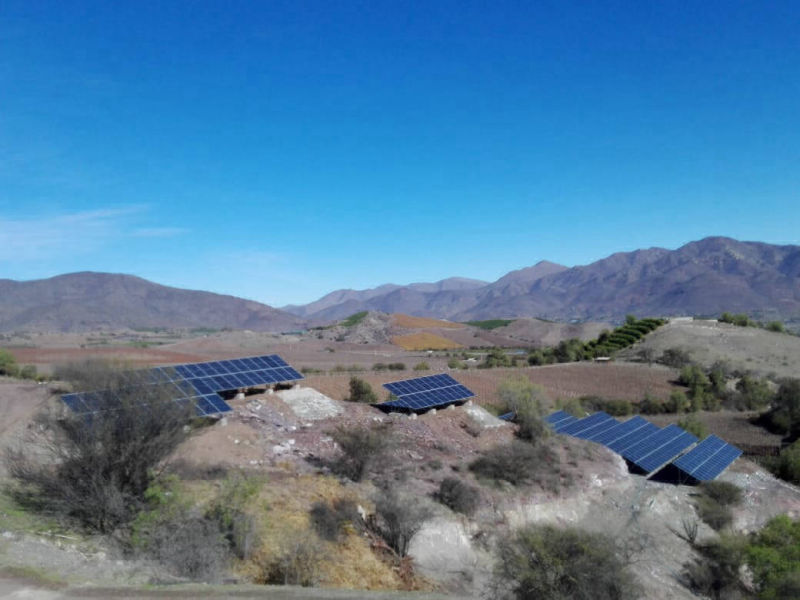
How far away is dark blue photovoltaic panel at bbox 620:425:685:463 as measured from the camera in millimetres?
27681

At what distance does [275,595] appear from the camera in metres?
8.92

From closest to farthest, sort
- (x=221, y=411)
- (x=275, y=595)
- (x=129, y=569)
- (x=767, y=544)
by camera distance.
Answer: (x=275, y=595) < (x=129, y=569) < (x=767, y=544) < (x=221, y=411)

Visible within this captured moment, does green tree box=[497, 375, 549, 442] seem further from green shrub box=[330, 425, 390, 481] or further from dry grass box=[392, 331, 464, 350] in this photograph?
dry grass box=[392, 331, 464, 350]

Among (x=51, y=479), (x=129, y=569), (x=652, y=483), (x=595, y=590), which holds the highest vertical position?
(x=51, y=479)

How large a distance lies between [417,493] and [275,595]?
32.4 ft

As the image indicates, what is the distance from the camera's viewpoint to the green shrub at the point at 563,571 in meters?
11.2

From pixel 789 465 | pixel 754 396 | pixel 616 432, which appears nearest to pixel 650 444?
pixel 616 432

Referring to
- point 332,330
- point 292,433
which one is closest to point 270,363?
point 292,433

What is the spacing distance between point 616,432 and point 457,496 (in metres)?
15.8

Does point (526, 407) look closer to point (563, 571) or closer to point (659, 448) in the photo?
point (659, 448)

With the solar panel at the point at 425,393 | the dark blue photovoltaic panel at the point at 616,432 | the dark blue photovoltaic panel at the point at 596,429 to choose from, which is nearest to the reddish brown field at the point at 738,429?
the dark blue photovoltaic panel at the point at 616,432

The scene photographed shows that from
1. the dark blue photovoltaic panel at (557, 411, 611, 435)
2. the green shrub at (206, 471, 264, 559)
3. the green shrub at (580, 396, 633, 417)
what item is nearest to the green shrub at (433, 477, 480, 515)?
the green shrub at (206, 471, 264, 559)

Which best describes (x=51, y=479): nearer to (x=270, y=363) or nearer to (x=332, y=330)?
(x=270, y=363)

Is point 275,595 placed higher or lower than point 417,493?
higher
